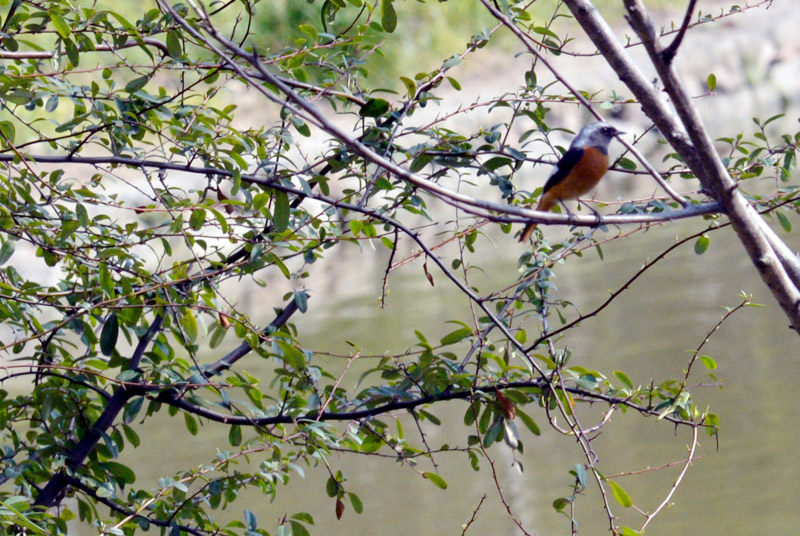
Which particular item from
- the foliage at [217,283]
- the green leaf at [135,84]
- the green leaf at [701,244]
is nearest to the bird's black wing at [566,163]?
the foliage at [217,283]

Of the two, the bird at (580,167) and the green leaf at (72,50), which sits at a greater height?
the green leaf at (72,50)

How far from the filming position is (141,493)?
1.88 m

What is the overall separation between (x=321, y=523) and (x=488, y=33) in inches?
129

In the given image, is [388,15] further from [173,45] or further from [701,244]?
[701,244]

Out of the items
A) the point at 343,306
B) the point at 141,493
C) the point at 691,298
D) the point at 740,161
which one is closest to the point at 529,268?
the point at 740,161

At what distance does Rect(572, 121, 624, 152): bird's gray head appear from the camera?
2.09 m

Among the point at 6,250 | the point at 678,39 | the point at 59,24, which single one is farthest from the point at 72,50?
the point at 678,39

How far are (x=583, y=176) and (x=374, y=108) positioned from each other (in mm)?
567

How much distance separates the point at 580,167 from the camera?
2043 millimetres

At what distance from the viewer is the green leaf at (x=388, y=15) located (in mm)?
1651

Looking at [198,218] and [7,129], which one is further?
[7,129]

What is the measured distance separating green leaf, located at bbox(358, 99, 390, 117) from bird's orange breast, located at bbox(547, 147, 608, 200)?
0.52 m

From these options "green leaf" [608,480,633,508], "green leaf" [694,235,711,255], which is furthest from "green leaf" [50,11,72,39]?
"green leaf" [694,235,711,255]

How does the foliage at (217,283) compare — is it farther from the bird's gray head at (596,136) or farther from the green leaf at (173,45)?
the bird's gray head at (596,136)
